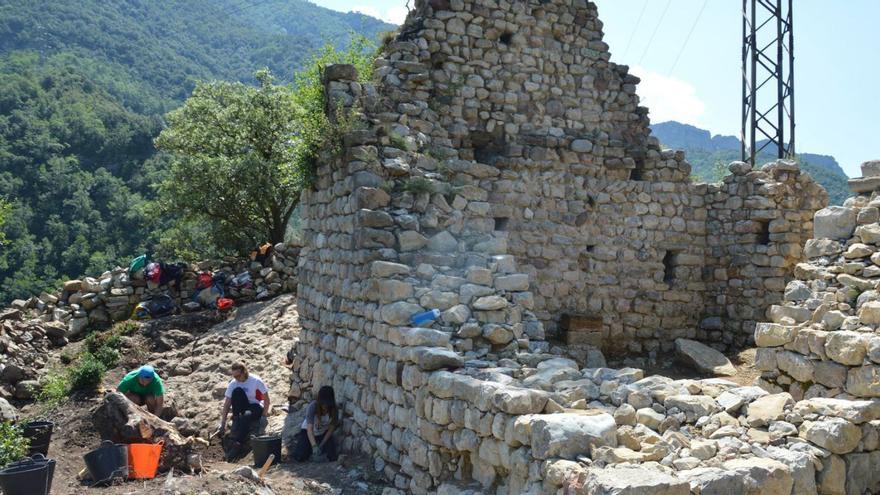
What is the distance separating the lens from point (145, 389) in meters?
9.84

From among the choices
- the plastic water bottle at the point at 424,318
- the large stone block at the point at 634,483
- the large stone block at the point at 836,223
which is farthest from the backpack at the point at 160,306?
the large stone block at the point at 634,483

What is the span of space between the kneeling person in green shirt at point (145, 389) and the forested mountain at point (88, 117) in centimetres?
548

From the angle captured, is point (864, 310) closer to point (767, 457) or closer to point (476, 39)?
point (767, 457)

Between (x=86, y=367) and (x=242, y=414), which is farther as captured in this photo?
(x=86, y=367)

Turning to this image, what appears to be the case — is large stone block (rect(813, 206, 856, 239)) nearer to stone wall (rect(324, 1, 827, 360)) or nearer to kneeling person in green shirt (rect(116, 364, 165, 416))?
stone wall (rect(324, 1, 827, 360))

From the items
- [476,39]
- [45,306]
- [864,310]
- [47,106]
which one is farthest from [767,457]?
[47,106]

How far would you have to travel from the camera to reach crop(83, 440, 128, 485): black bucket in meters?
7.40

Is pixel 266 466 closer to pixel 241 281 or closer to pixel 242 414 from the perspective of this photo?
pixel 242 414

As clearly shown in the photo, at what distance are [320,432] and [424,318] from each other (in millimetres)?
2189

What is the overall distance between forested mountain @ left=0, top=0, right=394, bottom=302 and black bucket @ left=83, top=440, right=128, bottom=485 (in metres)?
6.13

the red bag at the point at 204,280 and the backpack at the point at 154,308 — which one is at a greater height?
the red bag at the point at 204,280

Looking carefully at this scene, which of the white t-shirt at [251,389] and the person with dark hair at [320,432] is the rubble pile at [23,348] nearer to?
the white t-shirt at [251,389]

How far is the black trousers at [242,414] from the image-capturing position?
9.41m

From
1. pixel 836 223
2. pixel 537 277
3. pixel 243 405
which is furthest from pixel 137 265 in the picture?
pixel 836 223
